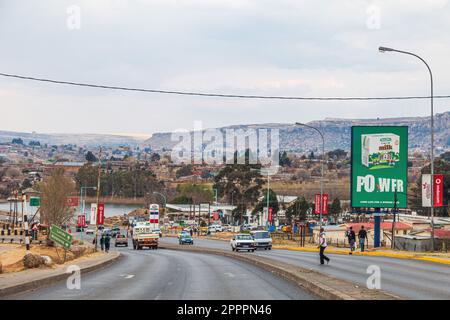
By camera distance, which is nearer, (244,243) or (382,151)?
(382,151)

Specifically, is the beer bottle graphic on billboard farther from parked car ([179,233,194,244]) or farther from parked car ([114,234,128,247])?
parked car ([114,234,128,247])

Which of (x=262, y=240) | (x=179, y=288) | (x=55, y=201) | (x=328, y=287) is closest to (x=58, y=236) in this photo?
(x=179, y=288)

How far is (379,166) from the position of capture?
59562 mm

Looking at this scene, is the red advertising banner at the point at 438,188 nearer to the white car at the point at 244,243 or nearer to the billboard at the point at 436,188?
the billboard at the point at 436,188

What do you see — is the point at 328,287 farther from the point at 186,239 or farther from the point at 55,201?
the point at 55,201

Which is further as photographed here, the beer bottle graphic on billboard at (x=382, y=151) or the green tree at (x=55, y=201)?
the green tree at (x=55, y=201)

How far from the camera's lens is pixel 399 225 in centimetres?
9506

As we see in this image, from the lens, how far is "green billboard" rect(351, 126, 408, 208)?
59125 millimetres

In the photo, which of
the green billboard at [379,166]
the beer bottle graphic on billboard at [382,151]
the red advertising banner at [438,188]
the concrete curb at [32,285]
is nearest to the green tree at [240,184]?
the green billboard at [379,166]

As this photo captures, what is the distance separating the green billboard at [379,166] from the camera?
59.1 meters

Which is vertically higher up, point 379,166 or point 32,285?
point 379,166

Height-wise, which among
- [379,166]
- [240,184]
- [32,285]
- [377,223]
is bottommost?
[32,285]

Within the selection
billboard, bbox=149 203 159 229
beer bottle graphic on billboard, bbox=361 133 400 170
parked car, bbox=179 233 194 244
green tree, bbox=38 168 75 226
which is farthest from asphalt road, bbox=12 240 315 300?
green tree, bbox=38 168 75 226
